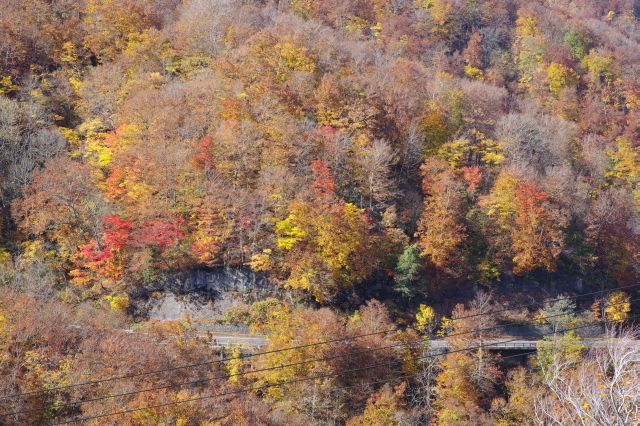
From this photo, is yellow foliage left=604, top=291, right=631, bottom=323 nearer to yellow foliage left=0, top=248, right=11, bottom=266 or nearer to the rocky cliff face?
the rocky cliff face

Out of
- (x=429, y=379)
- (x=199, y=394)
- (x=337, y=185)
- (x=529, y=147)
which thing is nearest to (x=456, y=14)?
(x=529, y=147)

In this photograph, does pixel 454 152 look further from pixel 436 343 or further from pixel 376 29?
pixel 376 29

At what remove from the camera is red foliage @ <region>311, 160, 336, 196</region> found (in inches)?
1432

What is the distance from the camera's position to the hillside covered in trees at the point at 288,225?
26641mm

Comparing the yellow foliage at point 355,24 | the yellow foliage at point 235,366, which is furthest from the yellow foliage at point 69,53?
the yellow foliage at point 235,366

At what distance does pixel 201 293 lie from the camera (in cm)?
3544

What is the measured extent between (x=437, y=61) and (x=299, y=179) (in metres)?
34.7

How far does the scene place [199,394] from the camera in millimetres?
24578

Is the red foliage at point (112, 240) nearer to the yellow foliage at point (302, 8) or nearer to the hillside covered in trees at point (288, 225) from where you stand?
the hillside covered in trees at point (288, 225)

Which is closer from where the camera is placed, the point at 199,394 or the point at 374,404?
the point at 199,394

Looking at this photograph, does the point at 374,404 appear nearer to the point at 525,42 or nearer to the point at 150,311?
the point at 150,311

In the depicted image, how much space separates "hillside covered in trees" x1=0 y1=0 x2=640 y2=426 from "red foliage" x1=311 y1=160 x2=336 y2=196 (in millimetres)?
147

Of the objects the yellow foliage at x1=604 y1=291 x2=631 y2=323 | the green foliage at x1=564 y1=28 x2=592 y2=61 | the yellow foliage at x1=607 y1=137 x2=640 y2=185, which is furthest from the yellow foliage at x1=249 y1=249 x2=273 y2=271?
the green foliage at x1=564 y1=28 x2=592 y2=61

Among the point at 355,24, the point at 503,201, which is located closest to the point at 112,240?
the point at 503,201
